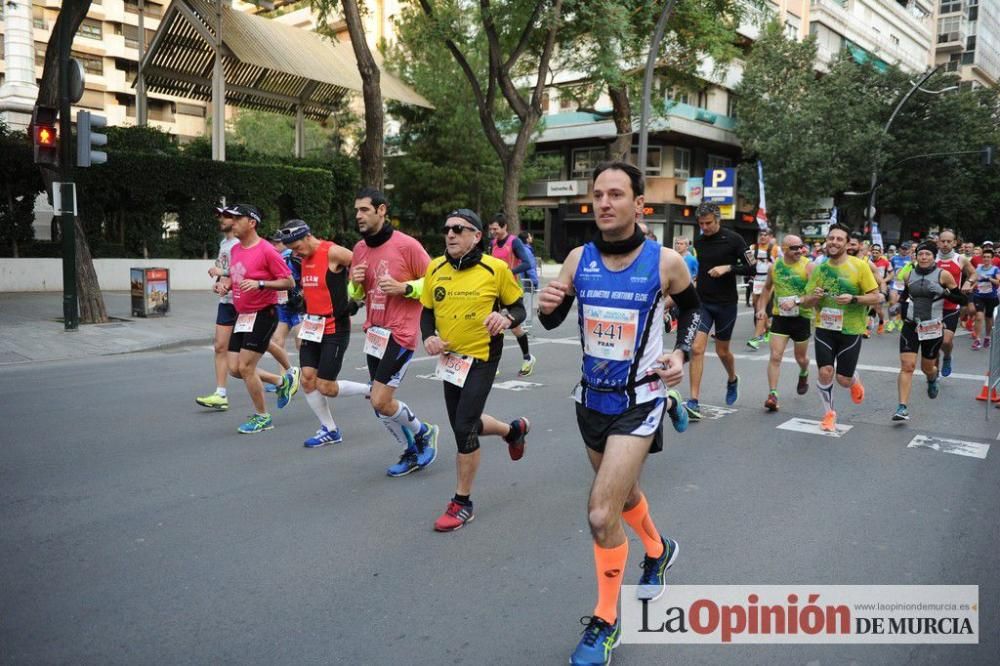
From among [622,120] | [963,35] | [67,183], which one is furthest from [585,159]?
[963,35]

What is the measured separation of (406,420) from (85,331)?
31.8 ft

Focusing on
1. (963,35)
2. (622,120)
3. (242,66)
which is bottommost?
(622,120)

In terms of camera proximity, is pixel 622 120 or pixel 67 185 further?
pixel 622 120

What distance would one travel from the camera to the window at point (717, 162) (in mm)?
44688

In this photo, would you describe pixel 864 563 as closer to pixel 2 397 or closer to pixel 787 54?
pixel 2 397

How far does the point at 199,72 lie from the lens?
26.6m

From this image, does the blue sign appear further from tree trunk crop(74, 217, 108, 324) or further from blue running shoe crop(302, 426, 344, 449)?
blue running shoe crop(302, 426, 344, 449)

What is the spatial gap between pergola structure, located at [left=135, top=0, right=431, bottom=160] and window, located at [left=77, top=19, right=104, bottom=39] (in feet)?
118

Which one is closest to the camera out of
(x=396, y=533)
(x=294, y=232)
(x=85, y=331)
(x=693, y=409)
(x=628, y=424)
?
(x=628, y=424)

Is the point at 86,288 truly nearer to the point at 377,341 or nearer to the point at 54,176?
the point at 54,176

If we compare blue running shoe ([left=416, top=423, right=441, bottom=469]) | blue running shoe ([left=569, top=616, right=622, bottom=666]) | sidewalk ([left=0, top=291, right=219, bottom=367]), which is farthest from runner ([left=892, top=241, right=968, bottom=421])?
sidewalk ([left=0, top=291, right=219, bottom=367])

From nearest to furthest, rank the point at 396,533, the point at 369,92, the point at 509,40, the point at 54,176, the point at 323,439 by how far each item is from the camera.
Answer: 1. the point at 396,533
2. the point at 323,439
3. the point at 54,176
4. the point at 369,92
5. the point at 509,40

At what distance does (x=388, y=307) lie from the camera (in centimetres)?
554

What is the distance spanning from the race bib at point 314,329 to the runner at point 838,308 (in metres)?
4.43
